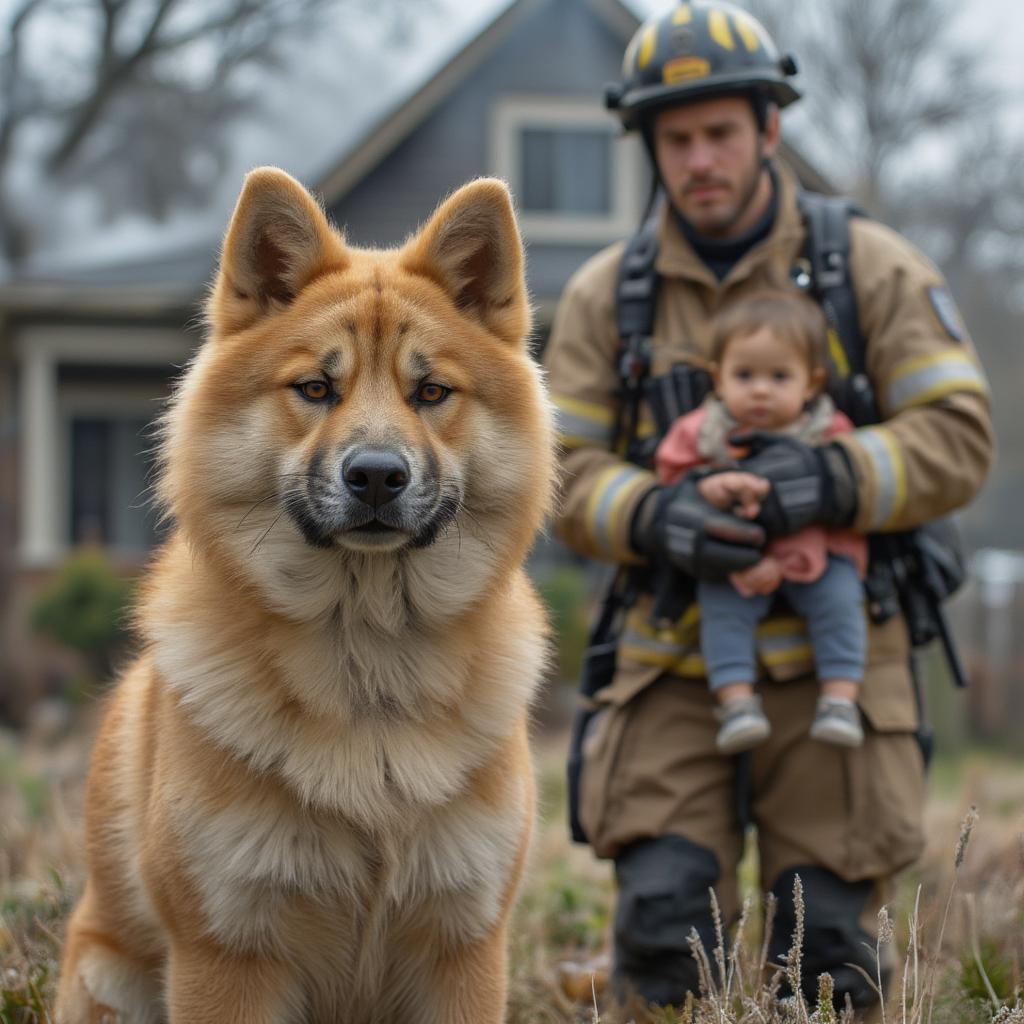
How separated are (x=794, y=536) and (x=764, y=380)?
496 millimetres

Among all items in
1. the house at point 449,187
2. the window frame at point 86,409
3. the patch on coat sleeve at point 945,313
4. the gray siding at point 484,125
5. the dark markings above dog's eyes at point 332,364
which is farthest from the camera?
the window frame at point 86,409

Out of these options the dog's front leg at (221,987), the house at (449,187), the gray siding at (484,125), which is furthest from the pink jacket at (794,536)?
the gray siding at (484,125)

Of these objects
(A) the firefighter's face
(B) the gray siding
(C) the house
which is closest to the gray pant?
(A) the firefighter's face

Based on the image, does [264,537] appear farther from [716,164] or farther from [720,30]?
[720,30]

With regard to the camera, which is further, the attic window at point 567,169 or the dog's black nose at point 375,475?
the attic window at point 567,169

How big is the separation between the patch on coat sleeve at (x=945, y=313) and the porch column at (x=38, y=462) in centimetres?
1284

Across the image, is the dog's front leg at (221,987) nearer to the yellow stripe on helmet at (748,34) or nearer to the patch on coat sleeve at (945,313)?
the patch on coat sleeve at (945,313)

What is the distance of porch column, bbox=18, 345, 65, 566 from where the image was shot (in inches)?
610

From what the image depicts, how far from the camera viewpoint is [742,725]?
3908mm

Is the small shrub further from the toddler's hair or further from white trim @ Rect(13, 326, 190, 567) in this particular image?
the toddler's hair

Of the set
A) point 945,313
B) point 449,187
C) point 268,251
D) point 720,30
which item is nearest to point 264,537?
point 268,251

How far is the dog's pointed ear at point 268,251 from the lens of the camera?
3.33m

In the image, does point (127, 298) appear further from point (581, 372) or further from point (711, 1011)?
point (711, 1011)

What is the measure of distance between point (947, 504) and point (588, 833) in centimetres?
160
